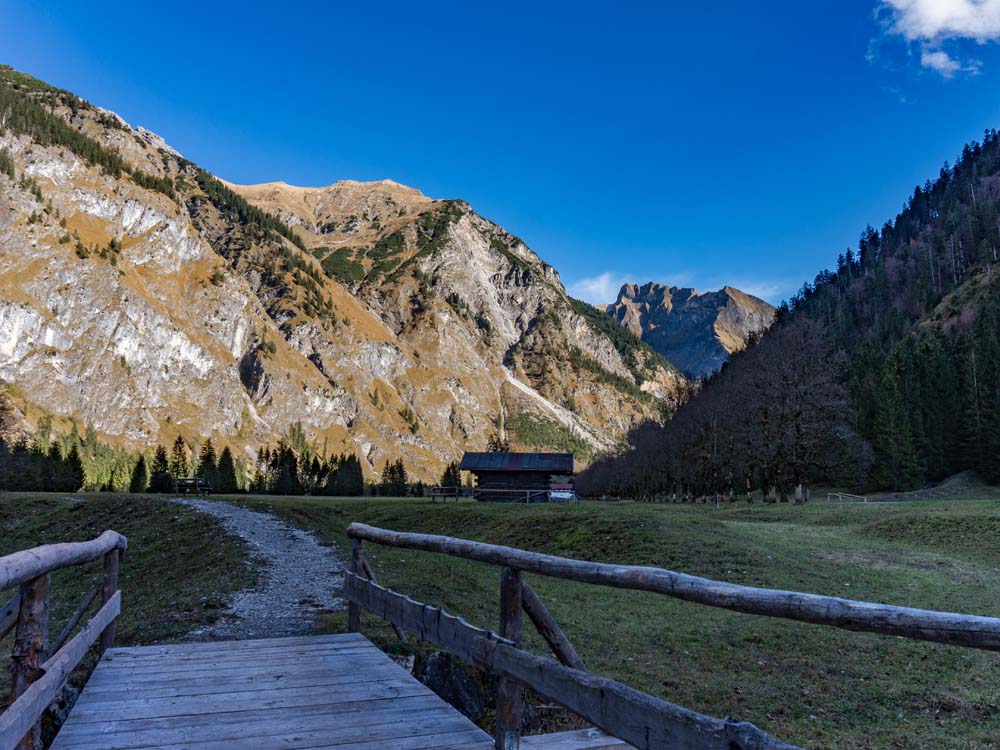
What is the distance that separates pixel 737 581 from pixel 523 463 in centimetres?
4661

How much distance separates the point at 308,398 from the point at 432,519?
169355 millimetres

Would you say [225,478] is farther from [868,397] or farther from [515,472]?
[868,397]

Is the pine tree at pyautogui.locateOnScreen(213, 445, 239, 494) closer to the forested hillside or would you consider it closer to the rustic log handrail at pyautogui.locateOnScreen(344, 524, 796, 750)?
the forested hillside

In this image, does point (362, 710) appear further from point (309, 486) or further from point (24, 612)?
point (309, 486)

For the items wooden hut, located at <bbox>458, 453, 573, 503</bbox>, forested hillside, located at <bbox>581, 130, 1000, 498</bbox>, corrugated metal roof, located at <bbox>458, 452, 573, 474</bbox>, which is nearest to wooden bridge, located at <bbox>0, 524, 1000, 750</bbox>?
forested hillside, located at <bbox>581, 130, 1000, 498</bbox>

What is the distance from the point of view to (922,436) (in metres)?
71.2

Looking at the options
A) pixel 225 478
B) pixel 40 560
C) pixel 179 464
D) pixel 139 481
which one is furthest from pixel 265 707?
pixel 179 464

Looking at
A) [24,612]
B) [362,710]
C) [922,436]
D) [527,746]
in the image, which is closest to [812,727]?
[527,746]

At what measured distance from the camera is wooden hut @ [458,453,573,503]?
61.9m

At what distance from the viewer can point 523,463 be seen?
6272 centimetres

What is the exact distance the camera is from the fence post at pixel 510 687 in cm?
477

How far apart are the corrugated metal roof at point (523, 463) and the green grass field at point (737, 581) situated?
29215mm

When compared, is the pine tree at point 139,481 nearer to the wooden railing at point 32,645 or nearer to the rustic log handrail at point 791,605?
the wooden railing at point 32,645

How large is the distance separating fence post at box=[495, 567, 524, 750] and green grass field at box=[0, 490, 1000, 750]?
14.4ft
